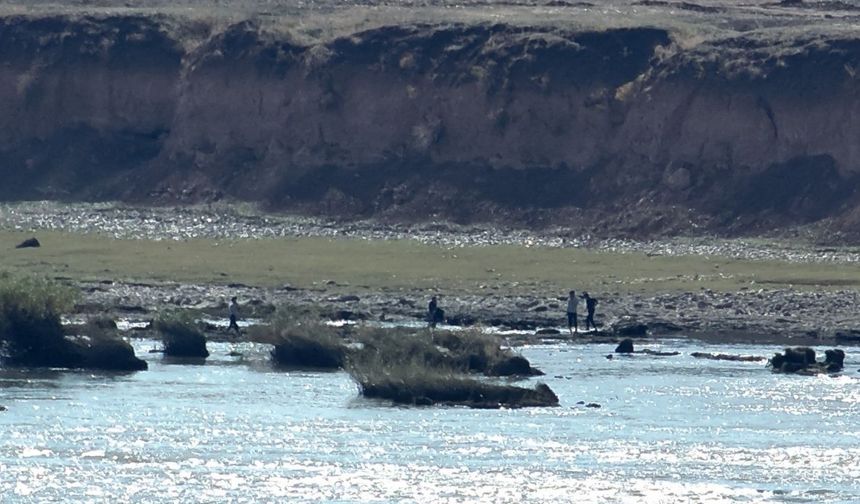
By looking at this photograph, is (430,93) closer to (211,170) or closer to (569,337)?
(211,170)

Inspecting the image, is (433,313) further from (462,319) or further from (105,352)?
(105,352)

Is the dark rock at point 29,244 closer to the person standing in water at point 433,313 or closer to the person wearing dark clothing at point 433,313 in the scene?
the person standing in water at point 433,313

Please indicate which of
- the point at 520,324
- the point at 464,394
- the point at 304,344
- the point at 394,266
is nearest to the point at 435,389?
the point at 464,394

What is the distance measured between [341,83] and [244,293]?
758 inches

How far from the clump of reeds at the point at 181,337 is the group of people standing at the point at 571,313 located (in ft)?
17.3

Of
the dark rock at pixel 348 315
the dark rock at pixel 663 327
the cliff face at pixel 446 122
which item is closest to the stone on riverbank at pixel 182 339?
the dark rock at pixel 348 315

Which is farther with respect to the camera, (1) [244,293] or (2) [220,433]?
(1) [244,293]

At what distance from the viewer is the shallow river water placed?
28781 millimetres

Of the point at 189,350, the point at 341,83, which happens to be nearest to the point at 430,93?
the point at 341,83

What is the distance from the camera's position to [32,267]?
5662 cm

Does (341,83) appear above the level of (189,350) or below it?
above

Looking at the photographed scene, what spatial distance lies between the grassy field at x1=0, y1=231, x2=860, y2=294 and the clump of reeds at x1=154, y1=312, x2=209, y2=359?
11.4 m

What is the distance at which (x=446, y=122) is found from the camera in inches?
2744

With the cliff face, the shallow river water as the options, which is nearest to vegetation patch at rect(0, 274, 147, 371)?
the shallow river water
